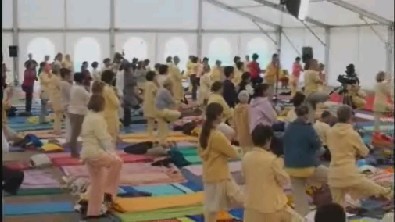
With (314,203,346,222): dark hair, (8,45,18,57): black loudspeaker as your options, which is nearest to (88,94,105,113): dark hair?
(314,203,346,222): dark hair

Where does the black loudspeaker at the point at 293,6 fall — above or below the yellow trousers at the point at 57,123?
above

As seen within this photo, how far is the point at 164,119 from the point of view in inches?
490

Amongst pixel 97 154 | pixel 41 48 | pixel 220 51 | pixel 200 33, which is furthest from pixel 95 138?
pixel 220 51

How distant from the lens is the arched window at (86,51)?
2539cm

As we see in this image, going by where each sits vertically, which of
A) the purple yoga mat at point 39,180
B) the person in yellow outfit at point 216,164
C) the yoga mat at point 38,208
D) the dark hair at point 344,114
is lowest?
the yoga mat at point 38,208

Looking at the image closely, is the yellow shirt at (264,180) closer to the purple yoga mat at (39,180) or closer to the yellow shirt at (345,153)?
the yellow shirt at (345,153)

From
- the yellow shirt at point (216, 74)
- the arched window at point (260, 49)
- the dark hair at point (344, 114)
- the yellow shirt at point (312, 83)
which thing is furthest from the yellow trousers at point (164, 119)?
the arched window at point (260, 49)

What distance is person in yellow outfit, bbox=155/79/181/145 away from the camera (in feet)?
39.5

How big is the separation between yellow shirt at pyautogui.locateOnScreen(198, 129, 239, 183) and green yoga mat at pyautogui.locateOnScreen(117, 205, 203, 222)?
5.24 feet

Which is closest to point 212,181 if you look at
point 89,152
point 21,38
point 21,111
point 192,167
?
point 89,152

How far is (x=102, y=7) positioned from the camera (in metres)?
25.9

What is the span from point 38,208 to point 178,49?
19.1 metres

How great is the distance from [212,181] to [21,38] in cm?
1949

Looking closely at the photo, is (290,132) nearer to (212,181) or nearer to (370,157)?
(212,181)
